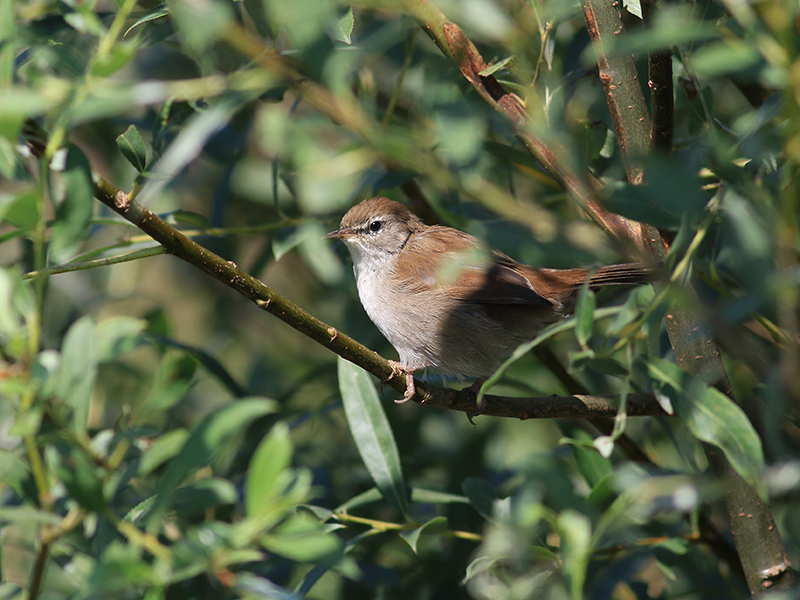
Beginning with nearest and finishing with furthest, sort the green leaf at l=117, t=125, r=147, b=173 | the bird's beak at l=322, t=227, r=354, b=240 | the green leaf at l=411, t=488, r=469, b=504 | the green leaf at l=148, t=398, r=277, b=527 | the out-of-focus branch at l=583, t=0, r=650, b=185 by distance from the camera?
the green leaf at l=148, t=398, r=277, b=527, the green leaf at l=117, t=125, r=147, b=173, the out-of-focus branch at l=583, t=0, r=650, b=185, the green leaf at l=411, t=488, r=469, b=504, the bird's beak at l=322, t=227, r=354, b=240

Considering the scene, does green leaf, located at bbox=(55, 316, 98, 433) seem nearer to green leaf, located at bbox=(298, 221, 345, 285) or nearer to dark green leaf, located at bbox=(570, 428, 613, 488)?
dark green leaf, located at bbox=(570, 428, 613, 488)

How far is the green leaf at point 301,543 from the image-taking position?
1.20 metres

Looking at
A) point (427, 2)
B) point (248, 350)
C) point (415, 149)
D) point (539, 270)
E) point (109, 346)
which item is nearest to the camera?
point (415, 149)

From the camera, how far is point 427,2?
86.3 inches

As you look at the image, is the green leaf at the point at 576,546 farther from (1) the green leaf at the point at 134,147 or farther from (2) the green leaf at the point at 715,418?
(1) the green leaf at the point at 134,147

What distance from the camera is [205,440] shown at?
1.33 meters

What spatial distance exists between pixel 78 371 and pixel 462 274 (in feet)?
8.37

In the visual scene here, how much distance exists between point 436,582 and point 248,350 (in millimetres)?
2635

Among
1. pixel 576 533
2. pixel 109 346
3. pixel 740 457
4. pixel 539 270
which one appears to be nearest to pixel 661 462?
pixel 539 270

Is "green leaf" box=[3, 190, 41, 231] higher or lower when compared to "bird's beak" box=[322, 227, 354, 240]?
higher

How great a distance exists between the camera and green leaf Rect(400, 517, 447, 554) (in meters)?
2.31

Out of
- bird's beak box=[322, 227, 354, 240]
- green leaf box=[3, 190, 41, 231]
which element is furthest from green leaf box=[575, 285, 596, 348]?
bird's beak box=[322, 227, 354, 240]

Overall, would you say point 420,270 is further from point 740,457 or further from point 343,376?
point 740,457

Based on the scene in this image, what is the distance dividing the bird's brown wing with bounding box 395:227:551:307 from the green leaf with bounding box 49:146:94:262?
2.03m
